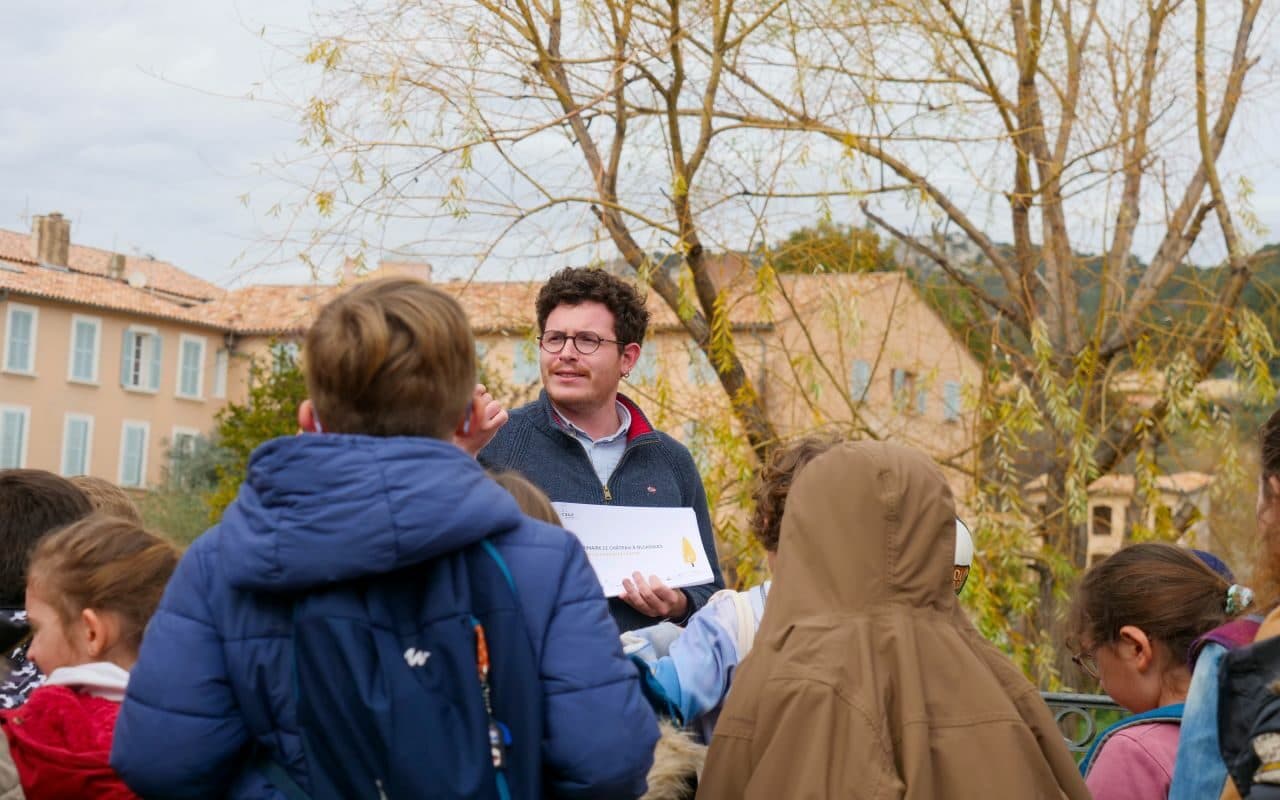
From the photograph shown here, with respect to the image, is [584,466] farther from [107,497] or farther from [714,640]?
[107,497]

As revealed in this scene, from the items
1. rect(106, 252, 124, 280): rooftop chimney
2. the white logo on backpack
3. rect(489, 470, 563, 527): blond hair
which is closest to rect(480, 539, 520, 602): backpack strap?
the white logo on backpack

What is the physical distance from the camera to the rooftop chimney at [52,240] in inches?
1710

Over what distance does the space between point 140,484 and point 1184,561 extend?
44447 millimetres

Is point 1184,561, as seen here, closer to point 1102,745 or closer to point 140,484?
point 1102,745

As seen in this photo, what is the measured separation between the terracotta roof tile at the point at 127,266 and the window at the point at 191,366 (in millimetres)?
1498

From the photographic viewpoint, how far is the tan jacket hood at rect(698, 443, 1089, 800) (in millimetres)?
2391

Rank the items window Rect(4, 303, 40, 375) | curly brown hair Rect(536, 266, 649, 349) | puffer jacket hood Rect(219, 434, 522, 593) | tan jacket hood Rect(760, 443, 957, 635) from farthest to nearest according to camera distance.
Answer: window Rect(4, 303, 40, 375)
curly brown hair Rect(536, 266, 649, 349)
tan jacket hood Rect(760, 443, 957, 635)
puffer jacket hood Rect(219, 434, 522, 593)

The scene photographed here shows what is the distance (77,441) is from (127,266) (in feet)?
23.0

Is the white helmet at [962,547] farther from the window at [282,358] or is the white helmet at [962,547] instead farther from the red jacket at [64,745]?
the window at [282,358]

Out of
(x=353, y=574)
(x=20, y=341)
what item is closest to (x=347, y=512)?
(x=353, y=574)

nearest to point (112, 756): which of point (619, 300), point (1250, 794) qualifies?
point (1250, 794)

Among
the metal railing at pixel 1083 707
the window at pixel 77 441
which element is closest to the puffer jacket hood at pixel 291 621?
the metal railing at pixel 1083 707

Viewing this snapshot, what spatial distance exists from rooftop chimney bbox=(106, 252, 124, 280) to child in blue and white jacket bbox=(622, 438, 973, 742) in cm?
4647

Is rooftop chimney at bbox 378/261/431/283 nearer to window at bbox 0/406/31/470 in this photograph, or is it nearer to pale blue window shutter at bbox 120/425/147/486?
window at bbox 0/406/31/470
